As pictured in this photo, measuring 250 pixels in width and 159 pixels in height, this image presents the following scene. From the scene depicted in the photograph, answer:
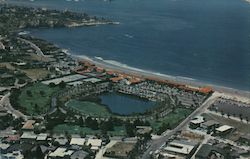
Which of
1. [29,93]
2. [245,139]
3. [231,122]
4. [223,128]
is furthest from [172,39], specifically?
[245,139]

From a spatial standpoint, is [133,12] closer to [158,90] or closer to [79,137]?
[158,90]

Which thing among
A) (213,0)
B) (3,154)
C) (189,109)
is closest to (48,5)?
(213,0)

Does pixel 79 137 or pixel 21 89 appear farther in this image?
pixel 21 89

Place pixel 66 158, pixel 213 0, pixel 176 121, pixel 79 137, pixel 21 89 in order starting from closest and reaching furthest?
1. pixel 66 158
2. pixel 79 137
3. pixel 176 121
4. pixel 21 89
5. pixel 213 0

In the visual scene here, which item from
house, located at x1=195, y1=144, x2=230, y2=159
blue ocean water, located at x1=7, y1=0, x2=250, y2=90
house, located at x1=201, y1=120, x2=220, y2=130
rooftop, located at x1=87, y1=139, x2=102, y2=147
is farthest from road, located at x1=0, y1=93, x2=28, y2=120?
blue ocean water, located at x1=7, y1=0, x2=250, y2=90

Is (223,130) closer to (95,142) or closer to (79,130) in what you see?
(95,142)

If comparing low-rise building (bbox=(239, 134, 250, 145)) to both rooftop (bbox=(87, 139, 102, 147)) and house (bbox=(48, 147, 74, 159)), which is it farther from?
house (bbox=(48, 147, 74, 159))
